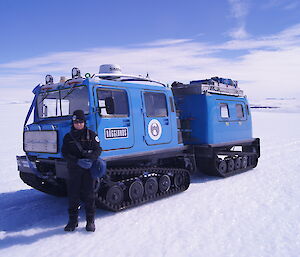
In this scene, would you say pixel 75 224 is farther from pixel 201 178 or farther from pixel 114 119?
pixel 201 178

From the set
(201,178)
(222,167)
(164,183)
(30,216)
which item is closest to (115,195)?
(164,183)

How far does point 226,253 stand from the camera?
13.6 ft

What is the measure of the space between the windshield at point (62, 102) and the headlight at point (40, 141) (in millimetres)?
651

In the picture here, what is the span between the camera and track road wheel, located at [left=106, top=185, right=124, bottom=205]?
5.66 m

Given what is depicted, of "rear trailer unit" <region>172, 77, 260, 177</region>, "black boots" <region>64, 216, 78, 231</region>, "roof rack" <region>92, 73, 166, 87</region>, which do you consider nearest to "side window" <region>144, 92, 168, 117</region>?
"roof rack" <region>92, 73, 166, 87</region>

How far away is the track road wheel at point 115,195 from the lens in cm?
566

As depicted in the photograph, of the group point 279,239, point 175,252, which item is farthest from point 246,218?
point 175,252

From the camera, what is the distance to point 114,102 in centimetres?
584

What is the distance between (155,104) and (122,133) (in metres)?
1.37

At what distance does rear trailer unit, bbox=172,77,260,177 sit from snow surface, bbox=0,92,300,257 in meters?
1.05

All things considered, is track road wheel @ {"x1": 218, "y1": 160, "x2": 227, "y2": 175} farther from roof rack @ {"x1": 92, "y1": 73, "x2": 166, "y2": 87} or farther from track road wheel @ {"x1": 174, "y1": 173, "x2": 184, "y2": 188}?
roof rack @ {"x1": 92, "y1": 73, "x2": 166, "y2": 87}

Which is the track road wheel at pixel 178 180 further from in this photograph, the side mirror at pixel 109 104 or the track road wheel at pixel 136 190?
the side mirror at pixel 109 104

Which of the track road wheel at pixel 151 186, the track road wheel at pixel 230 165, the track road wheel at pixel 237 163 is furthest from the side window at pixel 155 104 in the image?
the track road wheel at pixel 237 163

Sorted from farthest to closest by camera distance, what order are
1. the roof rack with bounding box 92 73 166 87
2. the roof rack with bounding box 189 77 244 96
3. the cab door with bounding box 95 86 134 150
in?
1. the roof rack with bounding box 189 77 244 96
2. the roof rack with bounding box 92 73 166 87
3. the cab door with bounding box 95 86 134 150
